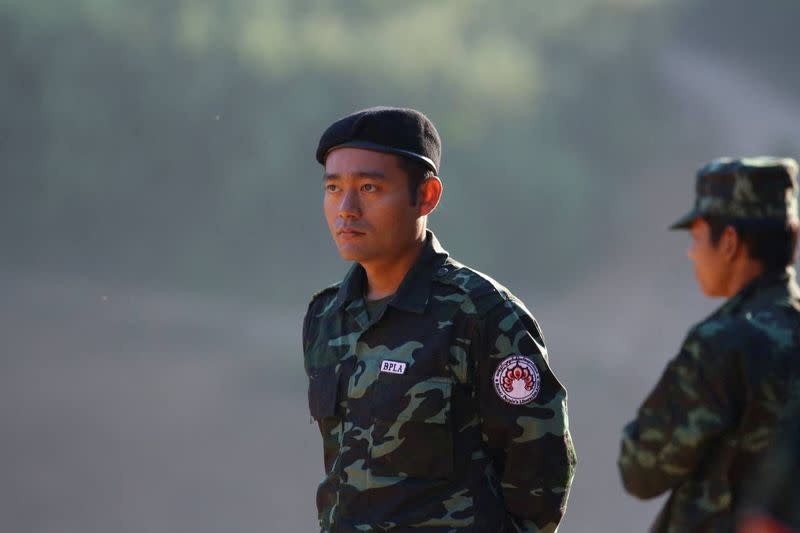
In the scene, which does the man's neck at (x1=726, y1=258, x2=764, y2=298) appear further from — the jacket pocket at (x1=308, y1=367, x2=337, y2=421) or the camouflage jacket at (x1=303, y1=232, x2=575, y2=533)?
the jacket pocket at (x1=308, y1=367, x2=337, y2=421)

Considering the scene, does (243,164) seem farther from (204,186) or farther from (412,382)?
(412,382)

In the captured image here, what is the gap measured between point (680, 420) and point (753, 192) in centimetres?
37

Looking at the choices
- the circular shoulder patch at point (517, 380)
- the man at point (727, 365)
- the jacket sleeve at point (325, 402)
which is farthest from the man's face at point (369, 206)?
the man at point (727, 365)

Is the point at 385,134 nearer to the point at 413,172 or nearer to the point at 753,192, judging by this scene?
the point at 413,172

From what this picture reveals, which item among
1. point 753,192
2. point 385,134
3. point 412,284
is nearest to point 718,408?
point 753,192

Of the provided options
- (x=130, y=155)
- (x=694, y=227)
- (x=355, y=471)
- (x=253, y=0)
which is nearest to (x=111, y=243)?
(x=130, y=155)

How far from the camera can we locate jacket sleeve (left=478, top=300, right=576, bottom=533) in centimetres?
237

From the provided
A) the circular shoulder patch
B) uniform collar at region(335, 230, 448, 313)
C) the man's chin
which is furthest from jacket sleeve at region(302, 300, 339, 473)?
the circular shoulder patch

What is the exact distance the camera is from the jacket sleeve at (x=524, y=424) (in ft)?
7.79

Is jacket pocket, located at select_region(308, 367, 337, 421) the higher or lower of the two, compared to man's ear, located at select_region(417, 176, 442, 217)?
lower

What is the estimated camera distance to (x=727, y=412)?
1854mm

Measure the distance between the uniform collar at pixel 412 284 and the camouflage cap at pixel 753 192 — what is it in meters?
0.68

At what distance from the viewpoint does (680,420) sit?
1.88 m

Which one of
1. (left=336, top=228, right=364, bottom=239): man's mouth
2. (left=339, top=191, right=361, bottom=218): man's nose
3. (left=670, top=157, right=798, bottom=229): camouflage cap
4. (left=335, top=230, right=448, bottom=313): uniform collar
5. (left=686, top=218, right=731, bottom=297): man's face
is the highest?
(left=339, top=191, right=361, bottom=218): man's nose
